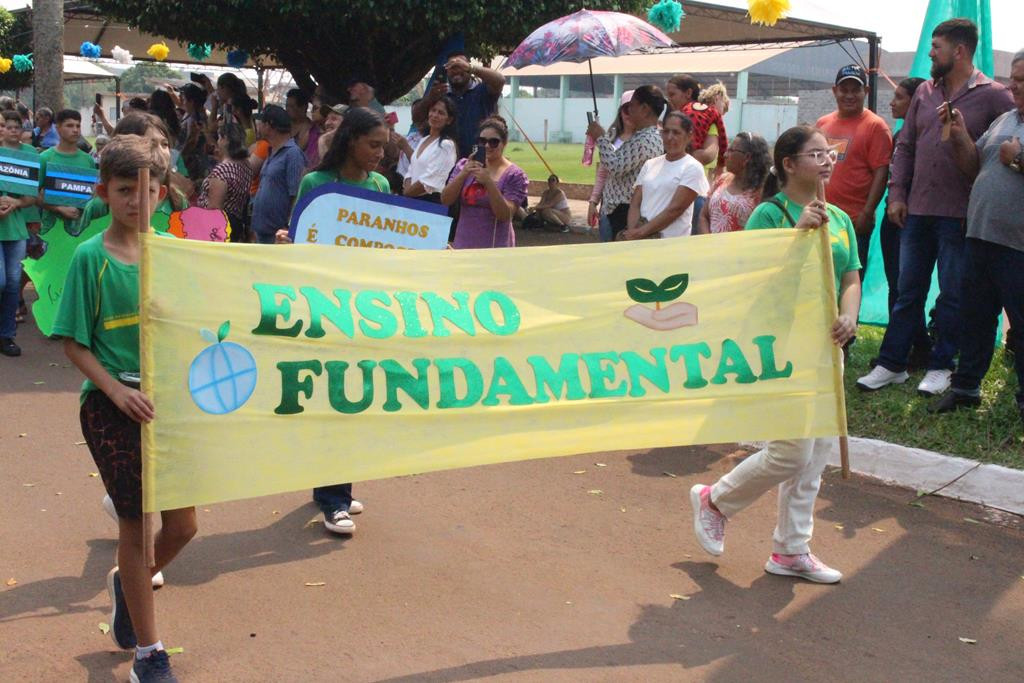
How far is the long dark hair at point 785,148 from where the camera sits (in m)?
4.61

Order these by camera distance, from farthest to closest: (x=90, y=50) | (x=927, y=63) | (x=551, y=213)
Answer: (x=90, y=50) < (x=551, y=213) < (x=927, y=63)

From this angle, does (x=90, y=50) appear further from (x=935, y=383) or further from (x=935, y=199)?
(x=935, y=383)

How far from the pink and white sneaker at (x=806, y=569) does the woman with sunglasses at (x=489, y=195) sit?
10.4 feet

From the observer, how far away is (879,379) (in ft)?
24.2

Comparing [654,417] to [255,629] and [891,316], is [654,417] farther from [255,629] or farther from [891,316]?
[891,316]

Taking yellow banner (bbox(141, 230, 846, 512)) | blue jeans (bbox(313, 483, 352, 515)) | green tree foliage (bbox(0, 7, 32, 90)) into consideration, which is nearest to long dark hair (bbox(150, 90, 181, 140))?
blue jeans (bbox(313, 483, 352, 515))

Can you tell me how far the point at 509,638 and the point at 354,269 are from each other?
1.43 m

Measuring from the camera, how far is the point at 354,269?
4004mm

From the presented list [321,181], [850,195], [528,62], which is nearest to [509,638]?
[321,181]

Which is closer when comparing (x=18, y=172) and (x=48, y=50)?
(x=18, y=172)

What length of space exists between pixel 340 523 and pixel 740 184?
3212 mm

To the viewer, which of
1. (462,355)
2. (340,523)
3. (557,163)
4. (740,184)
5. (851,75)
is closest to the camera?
(462,355)

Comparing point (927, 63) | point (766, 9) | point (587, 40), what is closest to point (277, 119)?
point (587, 40)

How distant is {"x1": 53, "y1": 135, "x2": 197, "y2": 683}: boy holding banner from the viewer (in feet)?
11.6
